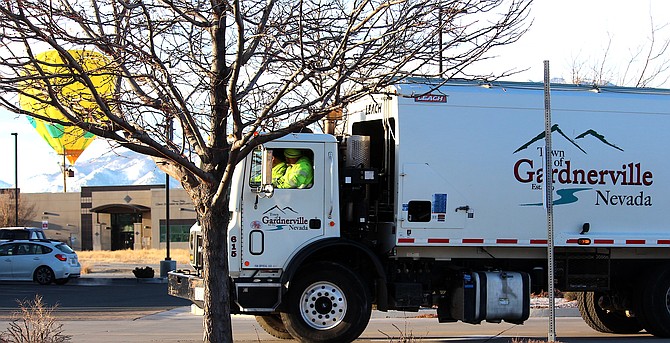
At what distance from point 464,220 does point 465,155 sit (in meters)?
0.90

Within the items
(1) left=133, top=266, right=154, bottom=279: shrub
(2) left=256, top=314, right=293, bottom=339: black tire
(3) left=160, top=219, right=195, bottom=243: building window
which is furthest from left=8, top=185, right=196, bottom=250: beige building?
(2) left=256, top=314, right=293, bottom=339: black tire

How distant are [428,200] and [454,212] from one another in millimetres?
421

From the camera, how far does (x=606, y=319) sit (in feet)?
46.8

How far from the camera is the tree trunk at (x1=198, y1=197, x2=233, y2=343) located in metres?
8.88

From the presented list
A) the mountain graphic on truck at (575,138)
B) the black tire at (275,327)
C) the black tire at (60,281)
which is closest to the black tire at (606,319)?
the mountain graphic on truck at (575,138)

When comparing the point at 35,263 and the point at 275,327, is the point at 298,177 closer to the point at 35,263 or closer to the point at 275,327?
the point at 275,327

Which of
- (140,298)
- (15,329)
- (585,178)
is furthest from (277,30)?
(140,298)

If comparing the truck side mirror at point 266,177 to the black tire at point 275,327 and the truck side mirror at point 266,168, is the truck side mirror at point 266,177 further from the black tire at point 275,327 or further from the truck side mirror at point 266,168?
the black tire at point 275,327

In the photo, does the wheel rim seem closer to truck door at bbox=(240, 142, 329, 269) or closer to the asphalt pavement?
truck door at bbox=(240, 142, 329, 269)

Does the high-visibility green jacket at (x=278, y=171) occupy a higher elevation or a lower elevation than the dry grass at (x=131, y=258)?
higher

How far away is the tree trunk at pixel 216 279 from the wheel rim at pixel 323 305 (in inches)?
117

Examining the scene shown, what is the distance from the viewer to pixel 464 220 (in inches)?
482

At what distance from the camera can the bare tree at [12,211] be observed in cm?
7138

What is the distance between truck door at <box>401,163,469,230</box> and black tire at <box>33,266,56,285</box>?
64.2 feet
